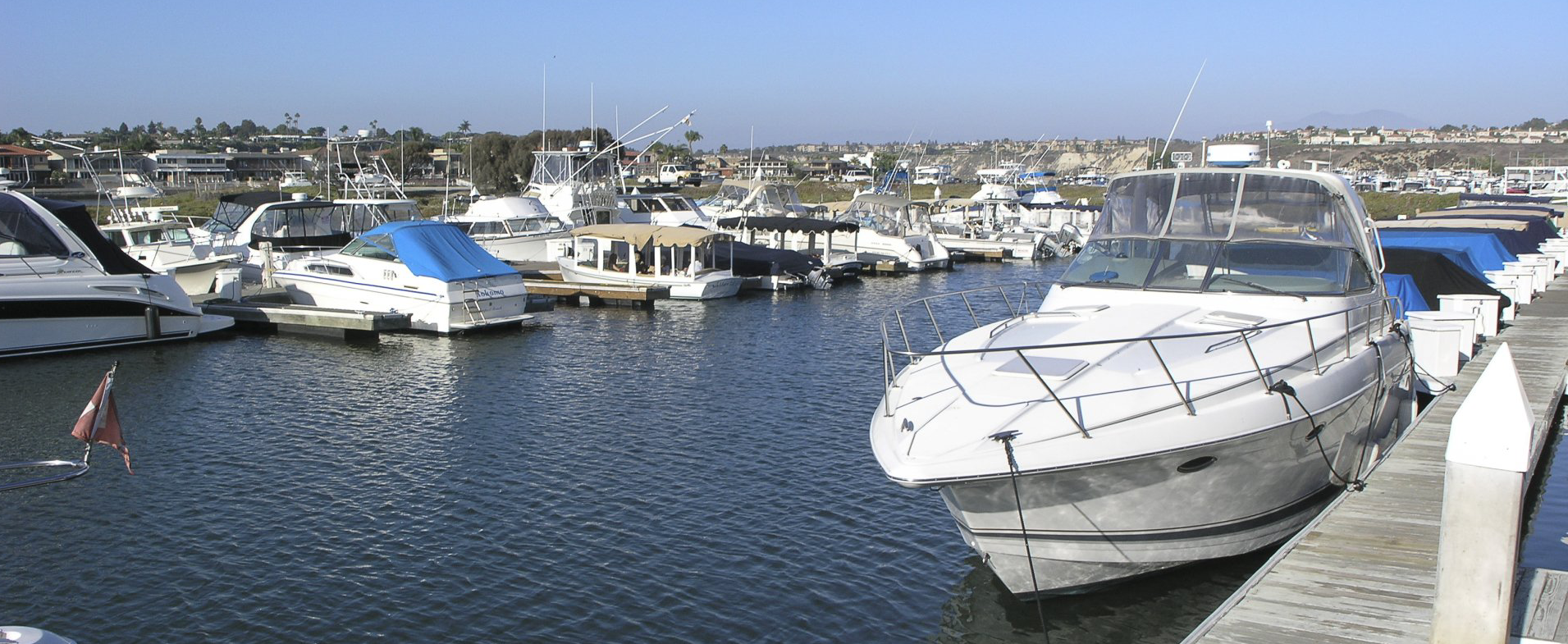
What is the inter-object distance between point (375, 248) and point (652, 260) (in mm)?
9785

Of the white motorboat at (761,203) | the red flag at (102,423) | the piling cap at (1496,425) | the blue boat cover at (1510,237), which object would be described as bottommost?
the red flag at (102,423)

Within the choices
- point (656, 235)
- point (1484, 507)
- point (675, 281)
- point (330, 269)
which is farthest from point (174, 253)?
point (1484, 507)

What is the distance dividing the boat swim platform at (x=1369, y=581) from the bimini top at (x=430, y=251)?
21.3 m

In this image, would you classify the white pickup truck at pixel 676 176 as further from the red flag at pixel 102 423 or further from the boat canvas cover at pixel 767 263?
the red flag at pixel 102 423

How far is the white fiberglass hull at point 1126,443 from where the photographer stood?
9234 millimetres

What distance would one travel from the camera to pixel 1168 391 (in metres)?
9.64

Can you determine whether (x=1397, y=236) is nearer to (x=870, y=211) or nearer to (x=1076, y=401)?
(x=1076, y=401)

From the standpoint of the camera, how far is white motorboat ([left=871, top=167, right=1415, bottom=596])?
9352mm

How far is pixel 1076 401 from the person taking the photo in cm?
954

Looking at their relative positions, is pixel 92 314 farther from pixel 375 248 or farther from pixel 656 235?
pixel 656 235

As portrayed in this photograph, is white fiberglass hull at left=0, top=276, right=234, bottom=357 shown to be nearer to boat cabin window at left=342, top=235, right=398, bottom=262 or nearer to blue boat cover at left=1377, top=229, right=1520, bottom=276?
boat cabin window at left=342, top=235, right=398, bottom=262

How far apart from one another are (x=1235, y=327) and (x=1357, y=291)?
1.84m

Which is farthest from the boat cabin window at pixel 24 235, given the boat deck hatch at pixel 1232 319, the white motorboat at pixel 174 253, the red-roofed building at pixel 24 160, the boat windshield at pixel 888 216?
the red-roofed building at pixel 24 160

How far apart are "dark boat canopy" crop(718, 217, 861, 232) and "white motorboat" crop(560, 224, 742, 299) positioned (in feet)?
18.2
